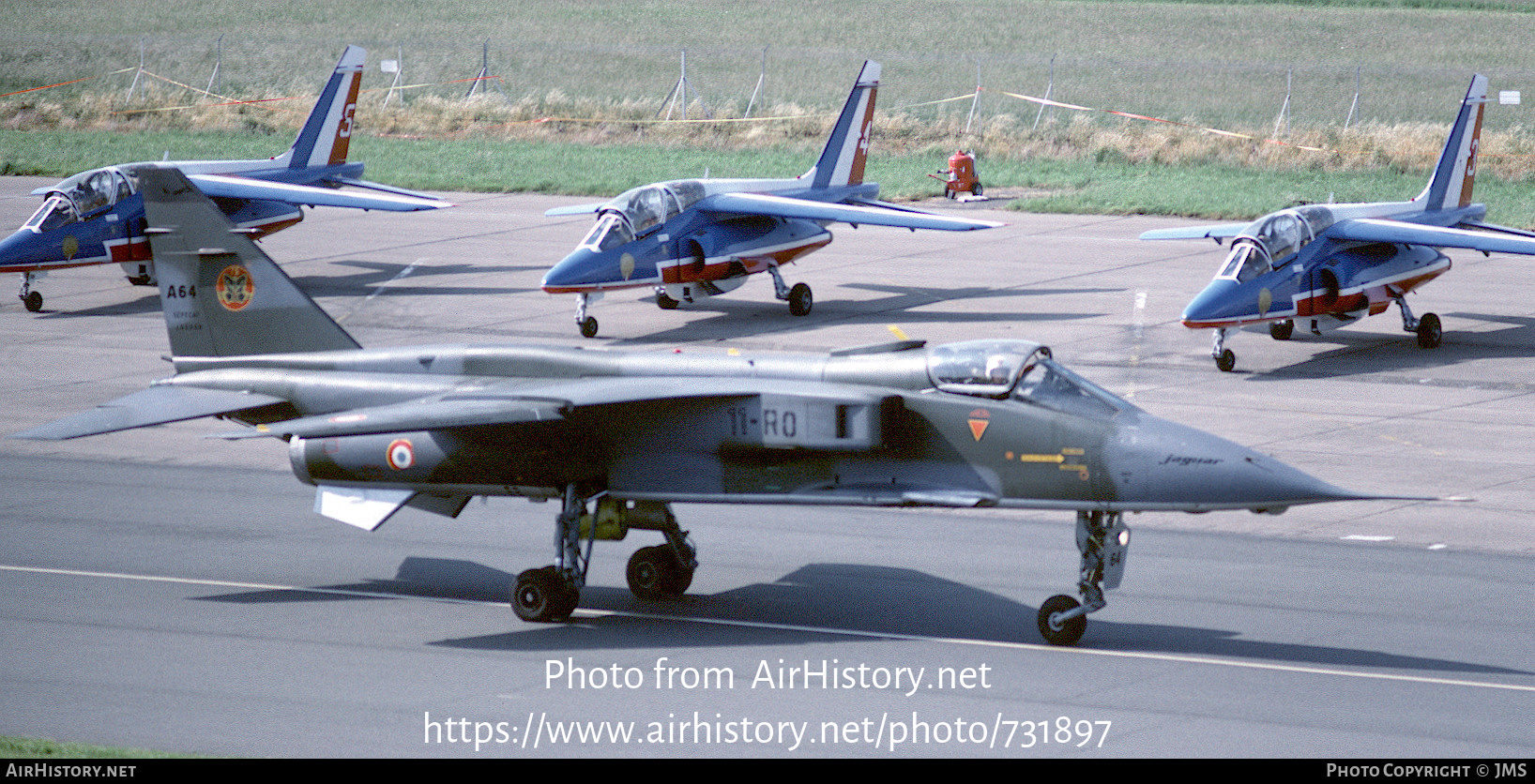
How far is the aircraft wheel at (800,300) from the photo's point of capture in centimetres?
3266

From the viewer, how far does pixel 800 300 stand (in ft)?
107

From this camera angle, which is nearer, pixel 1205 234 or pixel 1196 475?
pixel 1196 475

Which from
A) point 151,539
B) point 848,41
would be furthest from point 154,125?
point 151,539

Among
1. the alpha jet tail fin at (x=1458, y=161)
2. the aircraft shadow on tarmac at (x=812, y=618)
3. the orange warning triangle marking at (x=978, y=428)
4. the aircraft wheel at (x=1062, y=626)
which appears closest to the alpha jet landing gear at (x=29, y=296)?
the aircraft shadow on tarmac at (x=812, y=618)

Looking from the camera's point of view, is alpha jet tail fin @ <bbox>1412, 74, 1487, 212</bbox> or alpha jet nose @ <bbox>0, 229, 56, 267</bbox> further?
alpha jet nose @ <bbox>0, 229, 56, 267</bbox>

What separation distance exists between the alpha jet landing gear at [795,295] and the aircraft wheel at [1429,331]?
10.7 meters

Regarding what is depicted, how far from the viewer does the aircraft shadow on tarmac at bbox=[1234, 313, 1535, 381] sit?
27469 mm

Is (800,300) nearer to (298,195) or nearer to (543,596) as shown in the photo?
(298,195)

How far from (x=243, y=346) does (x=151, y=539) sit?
8.57 feet

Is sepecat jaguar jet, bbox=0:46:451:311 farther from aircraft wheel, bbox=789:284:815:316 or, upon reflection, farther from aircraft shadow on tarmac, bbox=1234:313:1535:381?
aircraft shadow on tarmac, bbox=1234:313:1535:381

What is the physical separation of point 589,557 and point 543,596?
0.76 metres

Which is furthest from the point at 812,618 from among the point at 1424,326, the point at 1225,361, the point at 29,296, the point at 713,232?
the point at 29,296

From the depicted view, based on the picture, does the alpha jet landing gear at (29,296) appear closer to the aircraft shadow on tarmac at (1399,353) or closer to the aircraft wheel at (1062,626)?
the aircraft shadow on tarmac at (1399,353)

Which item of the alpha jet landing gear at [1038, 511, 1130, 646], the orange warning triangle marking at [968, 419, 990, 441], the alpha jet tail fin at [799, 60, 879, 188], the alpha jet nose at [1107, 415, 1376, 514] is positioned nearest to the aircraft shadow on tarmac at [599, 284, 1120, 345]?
the alpha jet tail fin at [799, 60, 879, 188]
